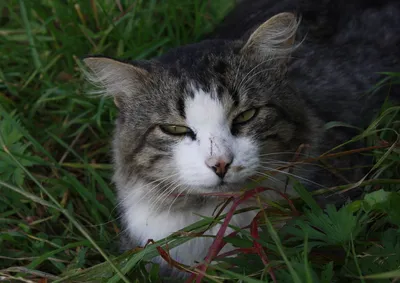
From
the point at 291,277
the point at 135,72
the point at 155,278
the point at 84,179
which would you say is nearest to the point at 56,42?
the point at 84,179

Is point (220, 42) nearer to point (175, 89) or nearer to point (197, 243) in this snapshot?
point (175, 89)

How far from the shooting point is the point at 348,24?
290 centimetres

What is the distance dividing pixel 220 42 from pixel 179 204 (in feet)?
2.12

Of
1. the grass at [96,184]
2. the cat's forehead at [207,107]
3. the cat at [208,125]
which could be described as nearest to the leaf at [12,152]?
the grass at [96,184]

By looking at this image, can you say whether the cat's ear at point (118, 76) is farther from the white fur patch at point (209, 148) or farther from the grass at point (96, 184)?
the grass at point (96, 184)

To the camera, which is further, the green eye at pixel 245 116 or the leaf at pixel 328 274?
the green eye at pixel 245 116

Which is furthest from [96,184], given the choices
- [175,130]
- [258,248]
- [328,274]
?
[328,274]

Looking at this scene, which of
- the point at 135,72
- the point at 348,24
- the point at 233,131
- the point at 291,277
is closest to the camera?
the point at 291,277

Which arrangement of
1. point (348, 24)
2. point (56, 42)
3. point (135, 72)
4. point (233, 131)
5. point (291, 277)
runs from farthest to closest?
point (56, 42) < point (348, 24) < point (135, 72) < point (233, 131) < point (291, 277)

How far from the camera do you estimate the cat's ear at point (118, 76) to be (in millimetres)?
2203

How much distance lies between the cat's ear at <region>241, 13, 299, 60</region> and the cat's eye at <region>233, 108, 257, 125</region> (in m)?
0.25

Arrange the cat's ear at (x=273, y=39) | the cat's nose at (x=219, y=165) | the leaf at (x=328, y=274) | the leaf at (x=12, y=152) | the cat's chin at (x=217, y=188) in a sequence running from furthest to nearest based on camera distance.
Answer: the leaf at (x=12, y=152) < the cat's ear at (x=273, y=39) < the cat's chin at (x=217, y=188) < the cat's nose at (x=219, y=165) < the leaf at (x=328, y=274)

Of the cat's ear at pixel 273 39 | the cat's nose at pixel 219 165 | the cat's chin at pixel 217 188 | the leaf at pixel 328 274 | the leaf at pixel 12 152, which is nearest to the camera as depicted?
the leaf at pixel 328 274

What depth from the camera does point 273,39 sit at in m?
2.26
